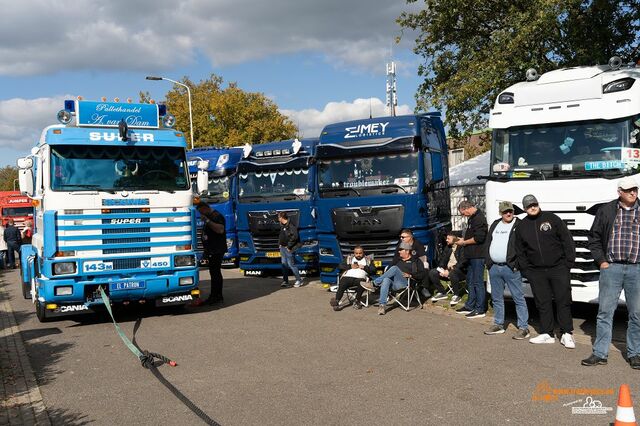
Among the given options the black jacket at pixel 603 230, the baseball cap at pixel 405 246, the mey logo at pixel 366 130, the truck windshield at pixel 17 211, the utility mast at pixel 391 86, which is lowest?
the baseball cap at pixel 405 246

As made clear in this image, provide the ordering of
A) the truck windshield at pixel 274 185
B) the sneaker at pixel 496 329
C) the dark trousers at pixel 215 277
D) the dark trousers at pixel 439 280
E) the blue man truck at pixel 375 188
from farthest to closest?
the truck windshield at pixel 274 185 < the dark trousers at pixel 215 277 < the blue man truck at pixel 375 188 < the dark trousers at pixel 439 280 < the sneaker at pixel 496 329

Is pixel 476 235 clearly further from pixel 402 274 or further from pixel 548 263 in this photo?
pixel 548 263

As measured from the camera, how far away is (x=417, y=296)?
433 inches

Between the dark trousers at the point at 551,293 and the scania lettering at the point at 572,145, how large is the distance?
32.9 inches

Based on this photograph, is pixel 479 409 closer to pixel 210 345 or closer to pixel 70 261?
pixel 210 345

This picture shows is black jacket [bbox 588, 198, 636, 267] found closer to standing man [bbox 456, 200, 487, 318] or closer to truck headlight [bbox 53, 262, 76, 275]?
standing man [bbox 456, 200, 487, 318]

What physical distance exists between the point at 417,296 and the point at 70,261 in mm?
5849

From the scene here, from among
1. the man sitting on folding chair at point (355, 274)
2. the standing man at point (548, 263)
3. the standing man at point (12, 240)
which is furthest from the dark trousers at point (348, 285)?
the standing man at point (12, 240)

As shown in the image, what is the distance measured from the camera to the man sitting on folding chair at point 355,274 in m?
11.1

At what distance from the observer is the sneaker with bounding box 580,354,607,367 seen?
6.87 m

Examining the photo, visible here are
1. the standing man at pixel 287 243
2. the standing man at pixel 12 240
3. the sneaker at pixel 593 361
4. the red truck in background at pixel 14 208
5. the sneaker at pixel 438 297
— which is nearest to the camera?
the sneaker at pixel 593 361

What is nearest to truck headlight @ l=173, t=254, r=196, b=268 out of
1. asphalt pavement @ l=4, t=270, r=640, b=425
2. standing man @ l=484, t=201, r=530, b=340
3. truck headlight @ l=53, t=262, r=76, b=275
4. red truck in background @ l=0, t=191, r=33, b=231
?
asphalt pavement @ l=4, t=270, r=640, b=425

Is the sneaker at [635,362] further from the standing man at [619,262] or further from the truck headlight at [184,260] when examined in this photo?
the truck headlight at [184,260]

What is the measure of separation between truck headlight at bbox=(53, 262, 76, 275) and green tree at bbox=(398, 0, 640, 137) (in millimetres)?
11110
